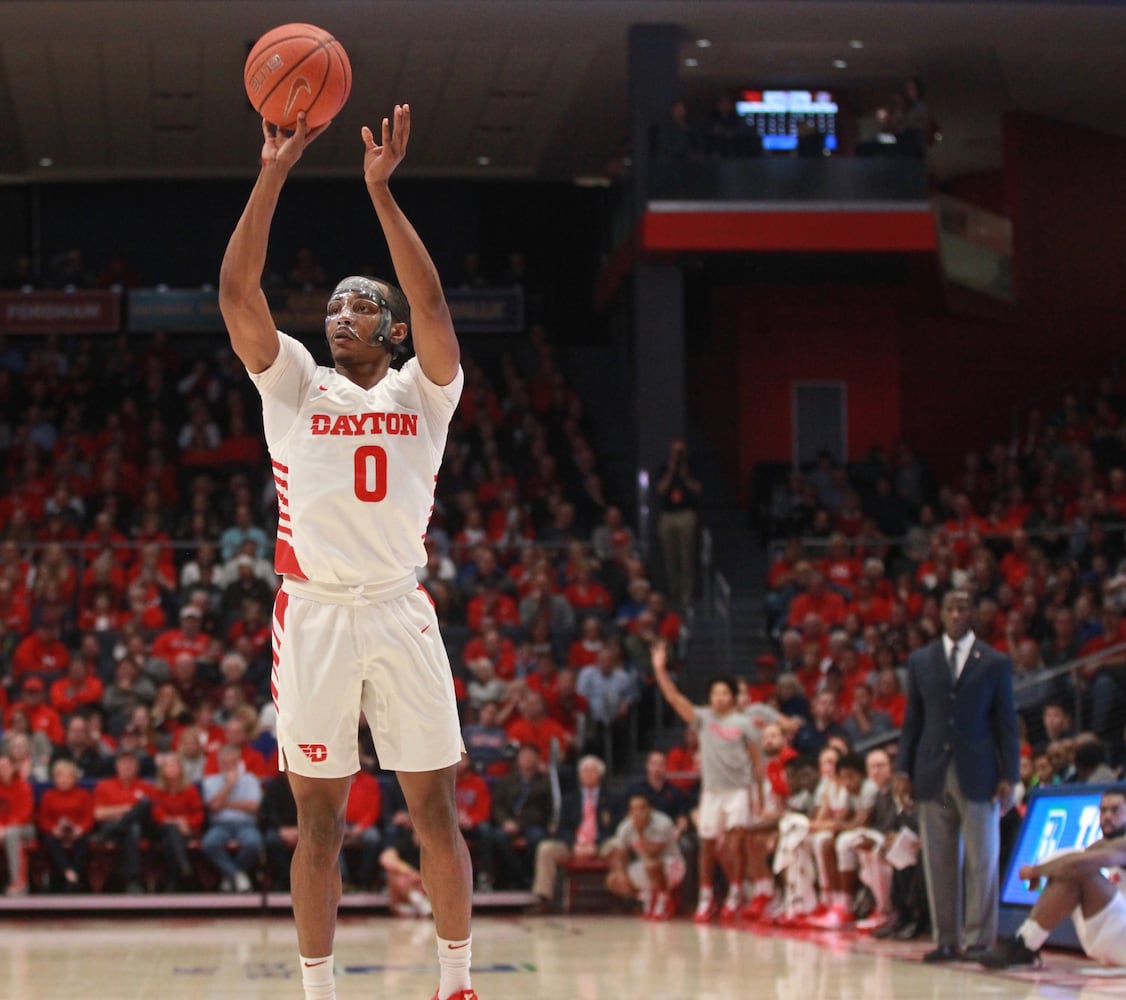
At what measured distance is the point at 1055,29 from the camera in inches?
814

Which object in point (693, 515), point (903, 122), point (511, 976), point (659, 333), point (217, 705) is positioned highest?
point (903, 122)

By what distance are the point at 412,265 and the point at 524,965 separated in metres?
5.65

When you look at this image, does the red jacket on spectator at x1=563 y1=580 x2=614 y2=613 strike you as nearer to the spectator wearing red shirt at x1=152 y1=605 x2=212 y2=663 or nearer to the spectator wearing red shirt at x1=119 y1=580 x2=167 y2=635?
the spectator wearing red shirt at x1=152 y1=605 x2=212 y2=663

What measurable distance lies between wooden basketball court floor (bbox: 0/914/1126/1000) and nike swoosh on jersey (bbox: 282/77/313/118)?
442 cm

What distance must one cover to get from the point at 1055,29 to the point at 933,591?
7.21 metres

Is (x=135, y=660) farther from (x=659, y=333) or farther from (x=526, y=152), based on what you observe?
(x=526, y=152)

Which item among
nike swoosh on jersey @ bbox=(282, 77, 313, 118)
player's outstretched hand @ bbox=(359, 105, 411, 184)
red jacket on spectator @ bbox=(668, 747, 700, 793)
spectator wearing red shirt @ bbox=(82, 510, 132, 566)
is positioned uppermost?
nike swoosh on jersey @ bbox=(282, 77, 313, 118)

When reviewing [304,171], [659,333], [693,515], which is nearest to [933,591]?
[693,515]

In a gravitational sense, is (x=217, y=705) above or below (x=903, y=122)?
below

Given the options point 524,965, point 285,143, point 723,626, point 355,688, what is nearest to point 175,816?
point 524,965

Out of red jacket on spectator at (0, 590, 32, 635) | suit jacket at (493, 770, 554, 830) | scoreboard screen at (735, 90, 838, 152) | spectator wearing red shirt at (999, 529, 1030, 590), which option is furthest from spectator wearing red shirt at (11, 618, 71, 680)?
scoreboard screen at (735, 90, 838, 152)

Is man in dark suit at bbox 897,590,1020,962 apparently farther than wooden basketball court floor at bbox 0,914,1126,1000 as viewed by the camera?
Yes

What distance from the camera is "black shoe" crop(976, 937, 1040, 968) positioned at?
375 inches

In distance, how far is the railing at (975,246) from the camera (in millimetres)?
21500
